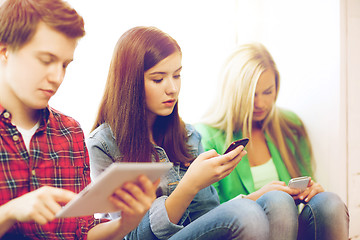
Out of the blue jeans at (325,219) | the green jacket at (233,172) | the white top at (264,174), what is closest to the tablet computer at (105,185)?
the blue jeans at (325,219)

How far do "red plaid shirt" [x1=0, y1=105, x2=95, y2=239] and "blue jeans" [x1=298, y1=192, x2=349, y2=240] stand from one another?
0.74 meters

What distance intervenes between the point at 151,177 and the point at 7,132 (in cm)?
34

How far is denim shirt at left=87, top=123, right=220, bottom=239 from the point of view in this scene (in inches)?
45.9

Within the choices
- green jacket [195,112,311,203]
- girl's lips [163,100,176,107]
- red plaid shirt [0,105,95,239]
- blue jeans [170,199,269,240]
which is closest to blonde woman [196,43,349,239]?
green jacket [195,112,311,203]

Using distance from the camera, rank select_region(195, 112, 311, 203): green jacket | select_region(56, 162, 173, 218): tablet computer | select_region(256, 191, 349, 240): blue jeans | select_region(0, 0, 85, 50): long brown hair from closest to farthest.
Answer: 1. select_region(56, 162, 173, 218): tablet computer
2. select_region(0, 0, 85, 50): long brown hair
3. select_region(256, 191, 349, 240): blue jeans
4. select_region(195, 112, 311, 203): green jacket

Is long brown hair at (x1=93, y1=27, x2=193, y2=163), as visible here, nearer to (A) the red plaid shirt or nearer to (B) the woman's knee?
(A) the red plaid shirt

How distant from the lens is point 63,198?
2.61 ft

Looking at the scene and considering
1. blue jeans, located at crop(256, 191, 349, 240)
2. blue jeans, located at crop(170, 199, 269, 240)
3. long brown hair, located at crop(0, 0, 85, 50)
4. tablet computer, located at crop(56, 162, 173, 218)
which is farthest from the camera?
blue jeans, located at crop(256, 191, 349, 240)

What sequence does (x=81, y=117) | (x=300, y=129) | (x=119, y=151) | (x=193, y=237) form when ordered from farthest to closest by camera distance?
(x=300, y=129)
(x=81, y=117)
(x=119, y=151)
(x=193, y=237)

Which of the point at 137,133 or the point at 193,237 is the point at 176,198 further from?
the point at 137,133

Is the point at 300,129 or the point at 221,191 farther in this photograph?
the point at 300,129

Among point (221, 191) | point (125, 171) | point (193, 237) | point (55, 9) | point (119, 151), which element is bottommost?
point (221, 191)

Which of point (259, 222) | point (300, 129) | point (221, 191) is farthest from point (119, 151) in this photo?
point (300, 129)

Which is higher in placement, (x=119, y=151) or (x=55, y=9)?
(x=55, y=9)
